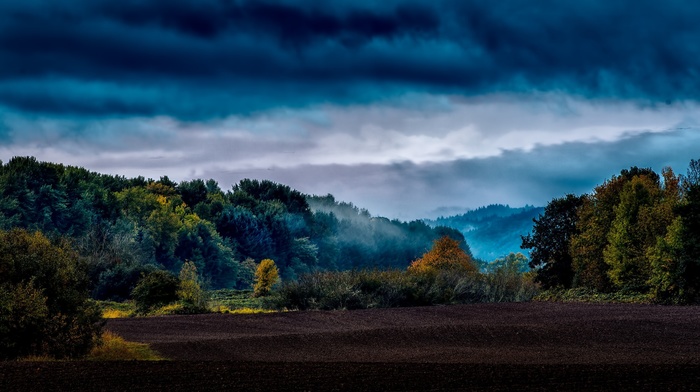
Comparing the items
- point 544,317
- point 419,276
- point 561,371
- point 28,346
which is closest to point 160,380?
point 28,346

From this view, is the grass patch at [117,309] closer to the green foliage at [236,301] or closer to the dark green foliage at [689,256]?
the green foliage at [236,301]

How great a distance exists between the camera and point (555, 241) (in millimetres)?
59625

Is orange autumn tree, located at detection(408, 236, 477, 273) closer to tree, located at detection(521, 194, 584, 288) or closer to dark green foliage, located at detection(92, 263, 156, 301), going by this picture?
tree, located at detection(521, 194, 584, 288)

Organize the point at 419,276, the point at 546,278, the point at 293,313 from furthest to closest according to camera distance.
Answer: the point at 546,278 < the point at 419,276 < the point at 293,313

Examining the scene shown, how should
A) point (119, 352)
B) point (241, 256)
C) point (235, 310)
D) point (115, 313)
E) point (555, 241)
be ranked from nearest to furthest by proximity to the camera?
point (119, 352), point (115, 313), point (235, 310), point (555, 241), point (241, 256)

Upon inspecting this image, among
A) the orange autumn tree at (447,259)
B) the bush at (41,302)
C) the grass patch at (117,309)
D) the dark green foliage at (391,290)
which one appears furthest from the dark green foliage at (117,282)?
the bush at (41,302)

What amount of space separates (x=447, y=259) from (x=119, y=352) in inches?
1434

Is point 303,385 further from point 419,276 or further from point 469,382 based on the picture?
point 419,276

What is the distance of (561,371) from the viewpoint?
60.4 ft

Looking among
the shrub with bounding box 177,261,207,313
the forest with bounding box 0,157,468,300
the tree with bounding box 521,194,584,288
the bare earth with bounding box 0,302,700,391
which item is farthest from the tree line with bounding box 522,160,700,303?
the shrub with bounding box 177,261,207,313

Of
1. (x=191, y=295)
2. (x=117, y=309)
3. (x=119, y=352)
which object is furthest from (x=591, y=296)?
(x=119, y=352)

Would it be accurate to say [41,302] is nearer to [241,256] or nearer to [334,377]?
[334,377]

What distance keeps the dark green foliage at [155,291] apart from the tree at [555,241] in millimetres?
27730

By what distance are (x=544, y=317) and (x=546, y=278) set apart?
88.2 ft
